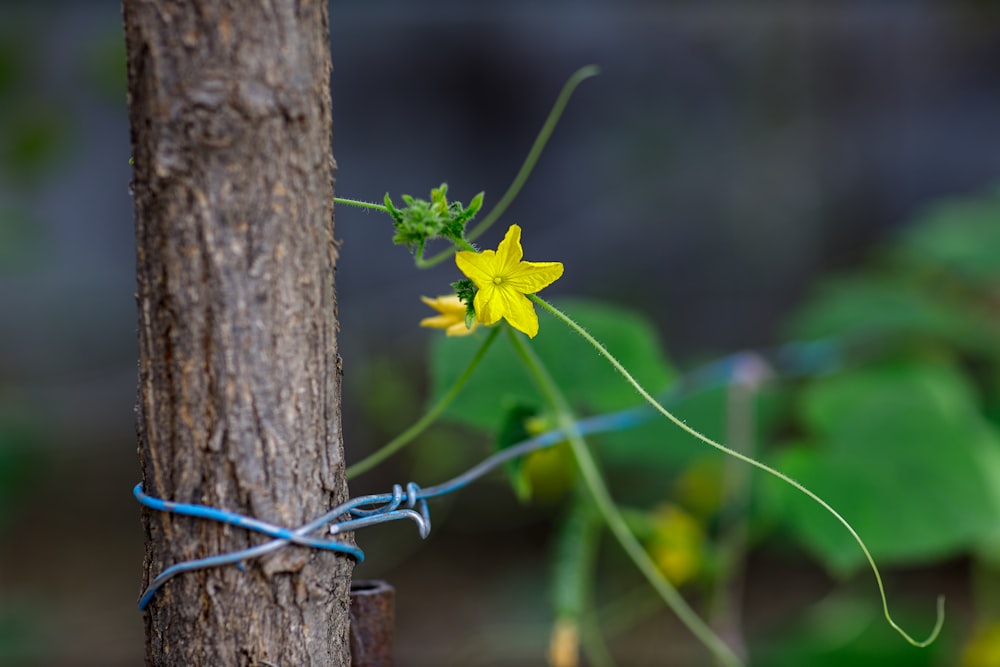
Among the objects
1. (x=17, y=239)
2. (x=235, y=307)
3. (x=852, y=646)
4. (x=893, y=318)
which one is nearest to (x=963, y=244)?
(x=893, y=318)

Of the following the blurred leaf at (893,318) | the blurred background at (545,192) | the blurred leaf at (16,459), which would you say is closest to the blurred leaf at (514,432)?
the blurred leaf at (893,318)

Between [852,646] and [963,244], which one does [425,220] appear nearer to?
[852,646]

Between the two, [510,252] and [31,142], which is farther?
[31,142]

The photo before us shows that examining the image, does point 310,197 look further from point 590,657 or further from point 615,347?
point 590,657

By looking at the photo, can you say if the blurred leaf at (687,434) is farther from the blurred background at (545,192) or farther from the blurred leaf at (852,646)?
the blurred background at (545,192)

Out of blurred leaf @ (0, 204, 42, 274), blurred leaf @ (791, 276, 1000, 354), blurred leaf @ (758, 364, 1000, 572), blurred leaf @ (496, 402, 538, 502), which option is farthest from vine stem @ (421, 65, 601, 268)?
blurred leaf @ (0, 204, 42, 274)
